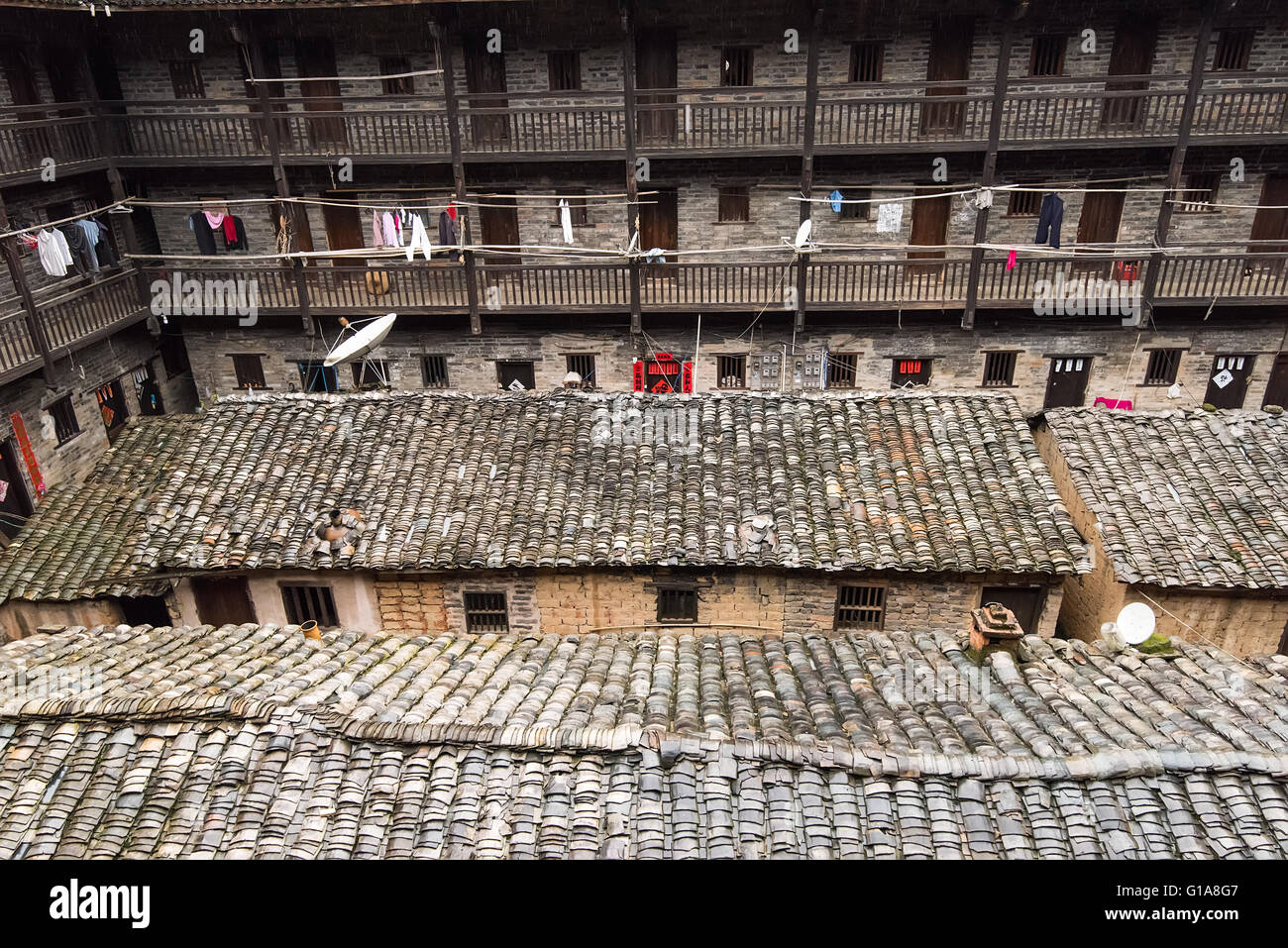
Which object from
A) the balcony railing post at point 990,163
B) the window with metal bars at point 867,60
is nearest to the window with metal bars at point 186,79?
the window with metal bars at point 867,60

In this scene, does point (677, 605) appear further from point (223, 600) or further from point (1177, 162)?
point (1177, 162)

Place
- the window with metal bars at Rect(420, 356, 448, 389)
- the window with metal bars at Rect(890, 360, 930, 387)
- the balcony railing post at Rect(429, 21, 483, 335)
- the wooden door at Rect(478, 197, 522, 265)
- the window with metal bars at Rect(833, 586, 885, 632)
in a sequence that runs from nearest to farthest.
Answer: the window with metal bars at Rect(833, 586, 885, 632) → the balcony railing post at Rect(429, 21, 483, 335) → the window with metal bars at Rect(890, 360, 930, 387) → the wooden door at Rect(478, 197, 522, 265) → the window with metal bars at Rect(420, 356, 448, 389)

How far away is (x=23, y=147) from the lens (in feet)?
59.8

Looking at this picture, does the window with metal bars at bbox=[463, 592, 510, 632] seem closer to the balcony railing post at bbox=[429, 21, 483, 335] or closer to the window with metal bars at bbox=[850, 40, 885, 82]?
the balcony railing post at bbox=[429, 21, 483, 335]

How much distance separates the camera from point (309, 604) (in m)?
13.5

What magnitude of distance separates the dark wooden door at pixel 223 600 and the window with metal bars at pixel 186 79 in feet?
50.3

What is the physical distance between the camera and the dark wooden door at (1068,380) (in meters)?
21.8

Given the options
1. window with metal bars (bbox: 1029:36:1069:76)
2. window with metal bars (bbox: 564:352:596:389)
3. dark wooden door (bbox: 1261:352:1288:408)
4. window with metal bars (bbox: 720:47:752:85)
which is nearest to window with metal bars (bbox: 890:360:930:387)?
window with metal bars (bbox: 1029:36:1069:76)

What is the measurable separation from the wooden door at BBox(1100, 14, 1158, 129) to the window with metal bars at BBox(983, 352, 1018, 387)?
20.6 feet

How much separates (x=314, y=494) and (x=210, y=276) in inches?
483

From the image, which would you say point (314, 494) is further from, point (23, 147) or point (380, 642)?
point (23, 147)

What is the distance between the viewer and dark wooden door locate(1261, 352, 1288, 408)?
2143 cm

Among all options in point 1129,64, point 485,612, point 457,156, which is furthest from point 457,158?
point 1129,64

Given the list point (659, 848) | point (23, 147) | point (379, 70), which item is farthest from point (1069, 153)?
point (23, 147)
